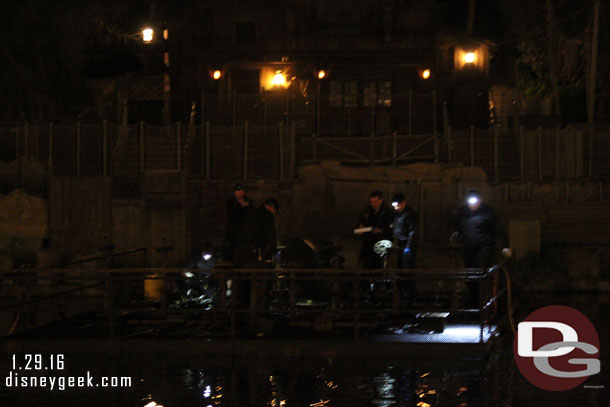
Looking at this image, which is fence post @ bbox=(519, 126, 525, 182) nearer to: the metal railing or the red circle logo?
the metal railing

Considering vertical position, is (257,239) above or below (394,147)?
below

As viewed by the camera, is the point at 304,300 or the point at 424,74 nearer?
the point at 304,300

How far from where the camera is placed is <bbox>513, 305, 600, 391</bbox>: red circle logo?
9.93 meters

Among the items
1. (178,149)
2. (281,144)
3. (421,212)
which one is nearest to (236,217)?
(421,212)

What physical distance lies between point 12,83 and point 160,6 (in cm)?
1037

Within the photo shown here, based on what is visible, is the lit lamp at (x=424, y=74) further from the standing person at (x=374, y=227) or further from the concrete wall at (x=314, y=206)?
the standing person at (x=374, y=227)

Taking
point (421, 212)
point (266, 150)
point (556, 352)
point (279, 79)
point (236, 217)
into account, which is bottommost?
point (556, 352)

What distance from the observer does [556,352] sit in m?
10.8

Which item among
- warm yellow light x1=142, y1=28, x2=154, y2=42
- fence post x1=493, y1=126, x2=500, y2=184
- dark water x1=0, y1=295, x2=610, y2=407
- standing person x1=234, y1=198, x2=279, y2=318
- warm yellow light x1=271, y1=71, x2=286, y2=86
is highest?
warm yellow light x1=142, y1=28, x2=154, y2=42

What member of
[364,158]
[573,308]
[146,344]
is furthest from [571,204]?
[146,344]

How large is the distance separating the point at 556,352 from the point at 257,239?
460 cm

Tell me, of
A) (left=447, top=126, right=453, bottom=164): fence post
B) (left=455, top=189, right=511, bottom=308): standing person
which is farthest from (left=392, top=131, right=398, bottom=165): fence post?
(left=455, top=189, right=511, bottom=308): standing person

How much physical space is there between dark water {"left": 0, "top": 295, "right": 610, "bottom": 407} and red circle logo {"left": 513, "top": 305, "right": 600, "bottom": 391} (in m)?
0.16

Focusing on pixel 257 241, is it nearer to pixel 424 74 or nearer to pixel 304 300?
pixel 304 300
